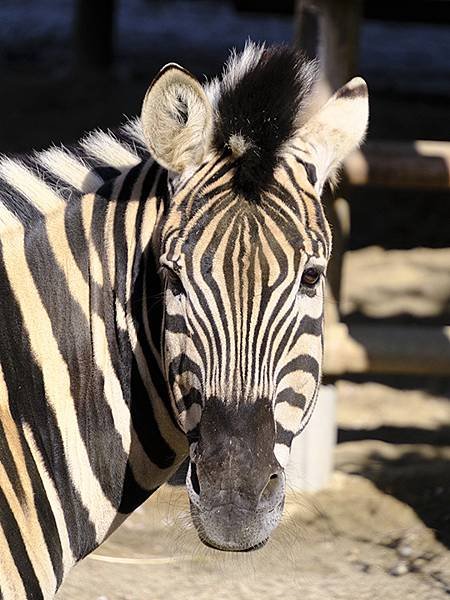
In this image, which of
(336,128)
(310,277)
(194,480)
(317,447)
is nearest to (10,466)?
(194,480)

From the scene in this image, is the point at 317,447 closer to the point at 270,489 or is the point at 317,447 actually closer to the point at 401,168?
the point at 401,168

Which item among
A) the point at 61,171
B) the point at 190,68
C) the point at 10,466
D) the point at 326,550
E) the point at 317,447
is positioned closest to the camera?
the point at 10,466

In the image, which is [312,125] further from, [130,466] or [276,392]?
[130,466]

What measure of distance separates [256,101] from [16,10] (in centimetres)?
2011

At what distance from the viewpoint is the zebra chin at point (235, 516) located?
2719mm

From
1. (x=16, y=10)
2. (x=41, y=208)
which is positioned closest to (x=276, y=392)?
(x=41, y=208)

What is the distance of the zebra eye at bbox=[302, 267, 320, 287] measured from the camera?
2877mm

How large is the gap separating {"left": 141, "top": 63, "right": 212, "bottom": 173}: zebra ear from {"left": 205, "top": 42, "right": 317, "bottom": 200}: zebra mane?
65mm

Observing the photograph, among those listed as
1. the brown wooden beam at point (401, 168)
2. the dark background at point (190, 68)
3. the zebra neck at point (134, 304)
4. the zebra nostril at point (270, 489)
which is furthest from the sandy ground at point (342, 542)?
the dark background at point (190, 68)

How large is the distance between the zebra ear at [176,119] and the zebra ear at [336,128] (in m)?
0.35

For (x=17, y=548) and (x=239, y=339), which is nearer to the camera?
(x=239, y=339)

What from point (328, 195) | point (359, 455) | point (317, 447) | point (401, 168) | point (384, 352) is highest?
point (401, 168)

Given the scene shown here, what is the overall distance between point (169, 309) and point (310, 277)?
0.40 meters

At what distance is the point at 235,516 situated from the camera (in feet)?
8.92
